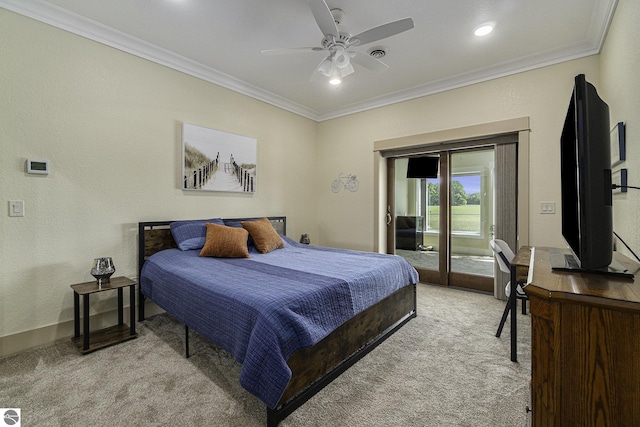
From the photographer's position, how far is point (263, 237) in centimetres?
330

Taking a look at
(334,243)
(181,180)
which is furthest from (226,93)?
(334,243)

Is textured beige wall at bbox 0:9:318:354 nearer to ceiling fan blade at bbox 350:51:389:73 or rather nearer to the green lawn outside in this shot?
ceiling fan blade at bbox 350:51:389:73

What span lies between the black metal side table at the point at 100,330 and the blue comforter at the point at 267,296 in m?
0.23

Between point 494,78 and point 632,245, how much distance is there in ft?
7.83

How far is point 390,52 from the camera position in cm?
302

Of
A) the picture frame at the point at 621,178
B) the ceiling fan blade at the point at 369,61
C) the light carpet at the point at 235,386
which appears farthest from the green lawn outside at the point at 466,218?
the ceiling fan blade at the point at 369,61

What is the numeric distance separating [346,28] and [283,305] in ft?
8.10

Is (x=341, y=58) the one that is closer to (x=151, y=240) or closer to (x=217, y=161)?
(x=217, y=161)

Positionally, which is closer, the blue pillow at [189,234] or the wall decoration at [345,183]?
the blue pillow at [189,234]

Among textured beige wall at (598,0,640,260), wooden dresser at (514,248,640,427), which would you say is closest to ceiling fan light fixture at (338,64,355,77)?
textured beige wall at (598,0,640,260)

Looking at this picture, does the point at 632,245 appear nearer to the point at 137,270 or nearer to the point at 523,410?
the point at 523,410

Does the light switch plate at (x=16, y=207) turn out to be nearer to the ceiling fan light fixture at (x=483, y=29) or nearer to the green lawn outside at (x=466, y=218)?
the ceiling fan light fixture at (x=483, y=29)

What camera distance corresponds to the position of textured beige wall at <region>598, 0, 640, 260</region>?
A: 1698 mm

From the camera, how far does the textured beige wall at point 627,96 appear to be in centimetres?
170
